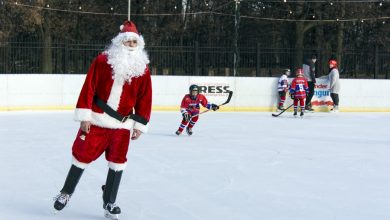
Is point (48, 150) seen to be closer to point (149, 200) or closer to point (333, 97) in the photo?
point (149, 200)

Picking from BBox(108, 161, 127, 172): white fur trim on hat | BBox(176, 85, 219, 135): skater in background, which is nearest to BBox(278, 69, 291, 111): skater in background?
BBox(176, 85, 219, 135): skater in background

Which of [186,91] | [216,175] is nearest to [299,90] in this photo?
[186,91]

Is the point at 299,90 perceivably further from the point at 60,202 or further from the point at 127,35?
the point at 60,202

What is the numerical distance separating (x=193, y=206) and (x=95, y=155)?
1.04m

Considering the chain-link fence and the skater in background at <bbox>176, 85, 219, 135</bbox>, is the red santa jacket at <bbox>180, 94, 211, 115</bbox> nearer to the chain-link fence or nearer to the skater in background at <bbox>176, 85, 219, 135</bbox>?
the skater in background at <bbox>176, 85, 219, 135</bbox>

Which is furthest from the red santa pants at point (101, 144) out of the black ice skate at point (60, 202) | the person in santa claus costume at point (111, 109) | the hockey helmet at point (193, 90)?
the hockey helmet at point (193, 90)

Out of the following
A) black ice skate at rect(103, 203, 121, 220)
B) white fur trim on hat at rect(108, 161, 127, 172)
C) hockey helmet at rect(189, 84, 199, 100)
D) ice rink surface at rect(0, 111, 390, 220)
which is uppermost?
hockey helmet at rect(189, 84, 199, 100)

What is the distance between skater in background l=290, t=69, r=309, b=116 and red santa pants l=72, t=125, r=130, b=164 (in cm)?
1298

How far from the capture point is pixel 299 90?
18.4 meters

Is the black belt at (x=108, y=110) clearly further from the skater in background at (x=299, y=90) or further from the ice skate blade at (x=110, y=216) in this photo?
the skater in background at (x=299, y=90)

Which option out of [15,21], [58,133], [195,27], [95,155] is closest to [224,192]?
[95,155]

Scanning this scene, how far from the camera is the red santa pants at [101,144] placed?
543cm

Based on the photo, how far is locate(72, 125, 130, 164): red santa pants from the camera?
5.43 m

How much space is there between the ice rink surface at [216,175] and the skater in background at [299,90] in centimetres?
400
